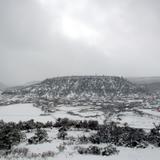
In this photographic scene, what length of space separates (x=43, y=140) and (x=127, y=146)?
8.56 metres

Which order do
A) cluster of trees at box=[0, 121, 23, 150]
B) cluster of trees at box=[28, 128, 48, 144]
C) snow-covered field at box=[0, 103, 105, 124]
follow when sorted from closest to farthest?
cluster of trees at box=[0, 121, 23, 150] < cluster of trees at box=[28, 128, 48, 144] < snow-covered field at box=[0, 103, 105, 124]

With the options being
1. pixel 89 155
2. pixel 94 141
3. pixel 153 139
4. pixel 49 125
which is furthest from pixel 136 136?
pixel 49 125

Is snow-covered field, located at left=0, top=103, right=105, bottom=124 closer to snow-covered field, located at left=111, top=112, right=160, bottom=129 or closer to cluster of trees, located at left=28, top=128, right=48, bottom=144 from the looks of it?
snow-covered field, located at left=111, top=112, right=160, bottom=129

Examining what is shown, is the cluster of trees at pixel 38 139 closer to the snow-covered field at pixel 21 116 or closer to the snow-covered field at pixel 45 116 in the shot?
the snow-covered field at pixel 45 116

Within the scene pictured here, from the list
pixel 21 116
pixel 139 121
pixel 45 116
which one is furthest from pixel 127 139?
pixel 21 116

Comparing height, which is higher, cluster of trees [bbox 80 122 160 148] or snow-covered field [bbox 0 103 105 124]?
cluster of trees [bbox 80 122 160 148]

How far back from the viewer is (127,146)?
87.0 ft

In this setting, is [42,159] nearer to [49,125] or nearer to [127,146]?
[127,146]

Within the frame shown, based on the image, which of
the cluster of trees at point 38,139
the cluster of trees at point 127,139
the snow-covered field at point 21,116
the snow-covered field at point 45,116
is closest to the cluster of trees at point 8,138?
the cluster of trees at point 38,139

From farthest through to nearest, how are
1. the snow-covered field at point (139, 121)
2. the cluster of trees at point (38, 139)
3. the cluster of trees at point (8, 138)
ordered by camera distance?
the snow-covered field at point (139, 121)
the cluster of trees at point (38, 139)
the cluster of trees at point (8, 138)

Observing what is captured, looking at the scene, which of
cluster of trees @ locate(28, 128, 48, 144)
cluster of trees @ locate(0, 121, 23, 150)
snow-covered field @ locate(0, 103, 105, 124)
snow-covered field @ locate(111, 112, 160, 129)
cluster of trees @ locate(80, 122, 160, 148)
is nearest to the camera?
cluster of trees @ locate(0, 121, 23, 150)

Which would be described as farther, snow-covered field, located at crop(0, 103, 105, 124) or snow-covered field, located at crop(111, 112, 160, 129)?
snow-covered field, located at crop(0, 103, 105, 124)

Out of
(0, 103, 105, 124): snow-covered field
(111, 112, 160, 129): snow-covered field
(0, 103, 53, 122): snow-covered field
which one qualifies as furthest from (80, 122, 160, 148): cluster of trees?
(0, 103, 53, 122): snow-covered field

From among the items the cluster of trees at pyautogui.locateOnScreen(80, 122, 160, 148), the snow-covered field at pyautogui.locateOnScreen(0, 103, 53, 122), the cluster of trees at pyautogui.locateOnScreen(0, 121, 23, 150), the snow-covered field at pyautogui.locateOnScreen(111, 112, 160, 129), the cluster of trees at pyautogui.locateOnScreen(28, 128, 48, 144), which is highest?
the cluster of trees at pyautogui.locateOnScreen(0, 121, 23, 150)
